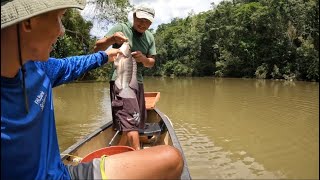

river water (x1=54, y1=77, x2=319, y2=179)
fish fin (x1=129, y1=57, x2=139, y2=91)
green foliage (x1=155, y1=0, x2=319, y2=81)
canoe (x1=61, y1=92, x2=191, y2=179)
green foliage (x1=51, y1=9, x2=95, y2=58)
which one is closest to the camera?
canoe (x1=61, y1=92, x2=191, y2=179)

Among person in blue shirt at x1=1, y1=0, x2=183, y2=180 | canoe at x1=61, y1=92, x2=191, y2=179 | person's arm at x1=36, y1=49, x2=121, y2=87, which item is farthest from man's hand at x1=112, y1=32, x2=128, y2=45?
person in blue shirt at x1=1, y1=0, x2=183, y2=180

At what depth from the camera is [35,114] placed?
5.09 feet

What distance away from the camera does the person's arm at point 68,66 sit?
206 centimetres

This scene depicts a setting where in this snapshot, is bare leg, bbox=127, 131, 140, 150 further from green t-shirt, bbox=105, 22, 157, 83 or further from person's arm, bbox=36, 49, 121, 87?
person's arm, bbox=36, 49, 121, 87

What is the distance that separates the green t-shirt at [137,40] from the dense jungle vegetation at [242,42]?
12788 millimetres

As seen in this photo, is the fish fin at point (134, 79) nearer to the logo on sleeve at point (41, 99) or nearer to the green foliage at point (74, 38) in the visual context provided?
the logo on sleeve at point (41, 99)

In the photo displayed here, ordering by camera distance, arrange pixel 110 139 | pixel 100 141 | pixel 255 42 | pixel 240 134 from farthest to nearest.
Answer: pixel 255 42, pixel 240 134, pixel 110 139, pixel 100 141

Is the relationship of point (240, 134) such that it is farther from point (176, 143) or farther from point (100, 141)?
point (176, 143)

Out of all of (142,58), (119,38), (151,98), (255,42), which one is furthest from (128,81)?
(255,42)

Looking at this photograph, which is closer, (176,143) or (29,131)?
(29,131)

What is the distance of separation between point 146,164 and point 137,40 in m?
2.57

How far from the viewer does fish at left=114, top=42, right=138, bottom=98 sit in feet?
11.8

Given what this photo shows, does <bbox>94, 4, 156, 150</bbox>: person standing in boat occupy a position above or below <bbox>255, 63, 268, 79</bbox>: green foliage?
above

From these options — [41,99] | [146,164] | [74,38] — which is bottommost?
[146,164]
